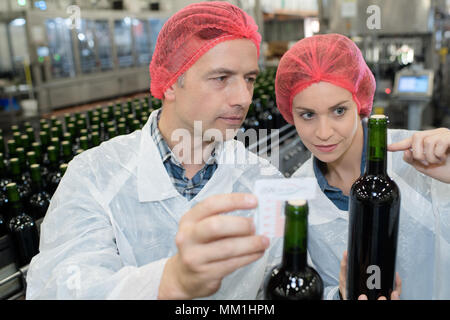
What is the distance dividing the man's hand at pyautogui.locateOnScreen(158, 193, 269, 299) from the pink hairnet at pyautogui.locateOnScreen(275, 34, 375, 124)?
2.06 feet

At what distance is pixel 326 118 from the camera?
978 millimetres

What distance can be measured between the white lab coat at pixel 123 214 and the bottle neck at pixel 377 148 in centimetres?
34

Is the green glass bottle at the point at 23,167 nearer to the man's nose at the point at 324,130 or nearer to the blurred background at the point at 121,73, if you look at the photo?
the blurred background at the point at 121,73

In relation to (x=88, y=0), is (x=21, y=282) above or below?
below

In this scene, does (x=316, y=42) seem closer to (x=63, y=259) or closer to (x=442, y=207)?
(x=442, y=207)

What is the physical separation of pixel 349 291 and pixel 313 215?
402 millimetres

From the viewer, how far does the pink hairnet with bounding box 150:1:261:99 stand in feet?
2.98

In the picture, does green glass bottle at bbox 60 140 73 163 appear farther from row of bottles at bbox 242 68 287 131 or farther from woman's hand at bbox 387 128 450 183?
woman's hand at bbox 387 128 450 183

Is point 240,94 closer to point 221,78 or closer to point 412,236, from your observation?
point 221,78

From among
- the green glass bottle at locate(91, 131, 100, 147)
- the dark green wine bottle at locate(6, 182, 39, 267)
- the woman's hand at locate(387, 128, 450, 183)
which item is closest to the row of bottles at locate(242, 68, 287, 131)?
the green glass bottle at locate(91, 131, 100, 147)

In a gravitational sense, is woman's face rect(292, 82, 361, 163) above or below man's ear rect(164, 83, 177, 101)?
below

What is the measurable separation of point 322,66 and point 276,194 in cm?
66

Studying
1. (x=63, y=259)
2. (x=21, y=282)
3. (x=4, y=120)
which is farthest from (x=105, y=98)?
(x=63, y=259)

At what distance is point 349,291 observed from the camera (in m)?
0.66
